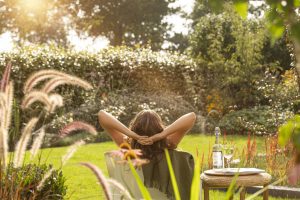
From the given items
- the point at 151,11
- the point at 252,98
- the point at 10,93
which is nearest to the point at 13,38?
the point at 151,11

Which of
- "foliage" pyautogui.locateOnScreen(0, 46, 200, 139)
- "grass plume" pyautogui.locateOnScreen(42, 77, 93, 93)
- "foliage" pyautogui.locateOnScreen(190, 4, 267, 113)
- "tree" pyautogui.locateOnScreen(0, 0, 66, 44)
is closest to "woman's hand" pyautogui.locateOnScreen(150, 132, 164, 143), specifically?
"grass plume" pyautogui.locateOnScreen(42, 77, 93, 93)

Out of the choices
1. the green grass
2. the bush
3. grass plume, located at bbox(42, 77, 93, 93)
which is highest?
grass plume, located at bbox(42, 77, 93, 93)

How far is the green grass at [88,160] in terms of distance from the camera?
21.6ft

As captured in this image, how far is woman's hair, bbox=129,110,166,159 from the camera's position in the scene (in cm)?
433

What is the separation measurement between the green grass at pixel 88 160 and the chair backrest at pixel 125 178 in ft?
2.79

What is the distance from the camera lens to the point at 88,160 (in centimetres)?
903

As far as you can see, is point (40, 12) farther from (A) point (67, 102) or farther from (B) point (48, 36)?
(A) point (67, 102)

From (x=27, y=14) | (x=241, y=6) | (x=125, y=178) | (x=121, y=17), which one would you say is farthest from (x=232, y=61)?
(x=27, y=14)

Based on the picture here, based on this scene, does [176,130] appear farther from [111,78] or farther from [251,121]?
[111,78]

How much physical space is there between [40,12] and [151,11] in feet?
16.5

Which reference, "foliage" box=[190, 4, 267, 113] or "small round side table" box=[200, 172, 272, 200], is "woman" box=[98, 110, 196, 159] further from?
"foliage" box=[190, 4, 267, 113]

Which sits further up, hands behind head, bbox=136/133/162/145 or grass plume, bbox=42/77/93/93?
grass plume, bbox=42/77/93/93

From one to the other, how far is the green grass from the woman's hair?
2.78 ft

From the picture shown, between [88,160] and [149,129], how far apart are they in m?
4.80
